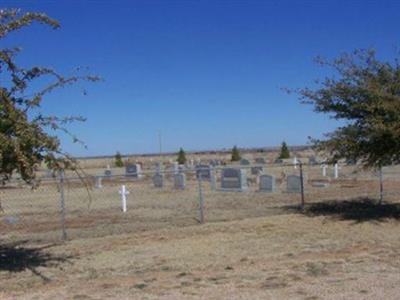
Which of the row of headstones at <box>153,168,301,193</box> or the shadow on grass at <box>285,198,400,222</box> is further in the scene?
the row of headstones at <box>153,168,301,193</box>

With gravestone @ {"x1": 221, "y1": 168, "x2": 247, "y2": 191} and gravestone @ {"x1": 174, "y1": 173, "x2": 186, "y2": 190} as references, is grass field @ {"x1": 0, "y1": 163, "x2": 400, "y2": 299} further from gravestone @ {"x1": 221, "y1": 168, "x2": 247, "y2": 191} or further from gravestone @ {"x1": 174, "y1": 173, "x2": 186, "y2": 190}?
gravestone @ {"x1": 174, "y1": 173, "x2": 186, "y2": 190}

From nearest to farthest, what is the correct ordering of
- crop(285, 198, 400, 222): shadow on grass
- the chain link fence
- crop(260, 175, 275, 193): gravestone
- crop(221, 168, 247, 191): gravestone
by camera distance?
1. crop(285, 198, 400, 222): shadow on grass
2. the chain link fence
3. crop(260, 175, 275, 193): gravestone
4. crop(221, 168, 247, 191): gravestone

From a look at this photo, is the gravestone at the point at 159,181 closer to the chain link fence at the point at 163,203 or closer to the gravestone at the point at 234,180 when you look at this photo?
the chain link fence at the point at 163,203

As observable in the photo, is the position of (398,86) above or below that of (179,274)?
above

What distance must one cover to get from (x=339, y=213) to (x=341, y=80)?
11.5ft

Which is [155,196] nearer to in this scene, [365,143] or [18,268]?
[365,143]

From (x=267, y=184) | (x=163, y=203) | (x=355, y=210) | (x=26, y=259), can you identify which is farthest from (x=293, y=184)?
(x=26, y=259)

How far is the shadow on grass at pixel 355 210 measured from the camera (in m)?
16.8

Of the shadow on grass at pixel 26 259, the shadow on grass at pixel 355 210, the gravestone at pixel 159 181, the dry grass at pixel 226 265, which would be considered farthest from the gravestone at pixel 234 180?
the shadow on grass at pixel 26 259

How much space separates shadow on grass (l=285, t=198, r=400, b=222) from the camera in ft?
55.0

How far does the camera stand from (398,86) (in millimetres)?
15719

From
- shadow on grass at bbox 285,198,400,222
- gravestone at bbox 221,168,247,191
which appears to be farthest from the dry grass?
gravestone at bbox 221,168,247,191

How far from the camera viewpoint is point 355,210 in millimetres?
18391

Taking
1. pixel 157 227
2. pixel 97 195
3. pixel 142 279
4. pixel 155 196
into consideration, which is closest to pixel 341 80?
pixel 157 227
